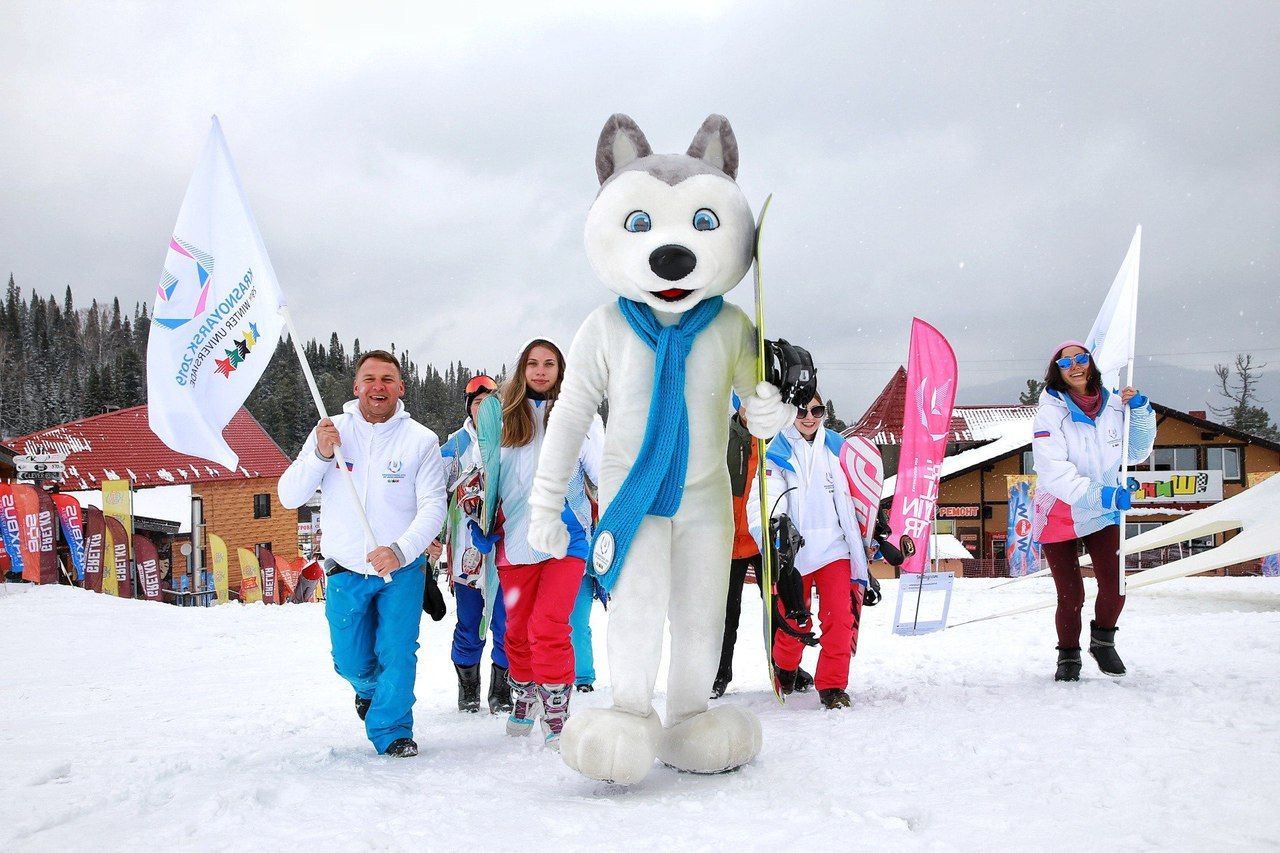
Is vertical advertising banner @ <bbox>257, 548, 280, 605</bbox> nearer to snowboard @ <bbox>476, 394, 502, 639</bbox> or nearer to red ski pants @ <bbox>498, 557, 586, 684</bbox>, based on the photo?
snowboard @ <bbox>476, 394, 502, 639</bbox>

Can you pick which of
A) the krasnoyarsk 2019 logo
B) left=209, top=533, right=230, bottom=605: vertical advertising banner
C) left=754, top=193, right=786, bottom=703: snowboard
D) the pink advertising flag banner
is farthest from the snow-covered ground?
left=209, top=533, right=230, bottom=605: vertical advertising banner

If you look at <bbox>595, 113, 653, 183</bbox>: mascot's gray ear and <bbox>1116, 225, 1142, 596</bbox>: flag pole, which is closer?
<bbox>595, 113, 653, 183</bbox>: mascot's gray ear

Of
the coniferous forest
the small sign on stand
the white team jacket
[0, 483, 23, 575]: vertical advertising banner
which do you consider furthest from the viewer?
the coniferous forest

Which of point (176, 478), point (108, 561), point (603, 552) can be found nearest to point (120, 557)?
point (108, 561)

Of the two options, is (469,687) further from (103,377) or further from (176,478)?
(103,377)

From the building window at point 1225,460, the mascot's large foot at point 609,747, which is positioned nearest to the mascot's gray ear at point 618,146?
the mascot's large foot at point 609,747

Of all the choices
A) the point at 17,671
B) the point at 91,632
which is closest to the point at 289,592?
the point at 91,632

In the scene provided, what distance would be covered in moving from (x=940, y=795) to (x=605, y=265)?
6.33ft

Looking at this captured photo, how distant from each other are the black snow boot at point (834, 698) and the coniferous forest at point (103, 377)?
128ft

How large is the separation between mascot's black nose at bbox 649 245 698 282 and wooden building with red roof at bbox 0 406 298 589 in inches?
1003

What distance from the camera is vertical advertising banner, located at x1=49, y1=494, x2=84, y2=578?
54.3 feet

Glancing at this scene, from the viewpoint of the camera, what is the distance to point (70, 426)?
28.3 metres

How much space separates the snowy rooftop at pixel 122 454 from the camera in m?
27.3

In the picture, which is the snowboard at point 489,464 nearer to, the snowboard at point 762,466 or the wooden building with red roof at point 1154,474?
the snowboard at point 762,466
